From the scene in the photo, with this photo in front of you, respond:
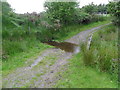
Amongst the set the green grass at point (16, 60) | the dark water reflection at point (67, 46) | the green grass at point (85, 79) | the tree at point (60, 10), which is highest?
the tree at point (60, 10)

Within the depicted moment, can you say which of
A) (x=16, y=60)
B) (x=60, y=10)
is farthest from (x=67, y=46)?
(x=60, y=10)

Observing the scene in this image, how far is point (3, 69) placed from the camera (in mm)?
4059

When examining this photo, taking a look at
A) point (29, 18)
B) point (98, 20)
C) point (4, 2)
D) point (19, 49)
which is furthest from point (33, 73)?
point (98, 20)

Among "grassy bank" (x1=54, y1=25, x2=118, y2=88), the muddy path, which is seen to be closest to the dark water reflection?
the muddy path

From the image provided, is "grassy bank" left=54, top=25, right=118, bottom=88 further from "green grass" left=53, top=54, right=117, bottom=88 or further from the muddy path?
the muddy path

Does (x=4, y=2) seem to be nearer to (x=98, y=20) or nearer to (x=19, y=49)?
(x=19, y=49)

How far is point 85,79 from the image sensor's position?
10.8ft

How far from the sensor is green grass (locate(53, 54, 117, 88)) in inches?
121

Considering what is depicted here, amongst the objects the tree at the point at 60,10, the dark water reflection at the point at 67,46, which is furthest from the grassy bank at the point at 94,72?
the tree at the point at 60,10

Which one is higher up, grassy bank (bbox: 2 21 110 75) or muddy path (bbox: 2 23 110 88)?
grassy bank (bbox: 2 21 110 75)

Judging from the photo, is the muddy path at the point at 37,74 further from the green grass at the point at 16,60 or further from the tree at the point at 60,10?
the tree at the point at 60,10

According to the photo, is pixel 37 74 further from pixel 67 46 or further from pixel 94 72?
pixel 67 46

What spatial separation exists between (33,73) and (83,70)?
1.61 metres

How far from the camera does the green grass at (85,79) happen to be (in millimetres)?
3064
